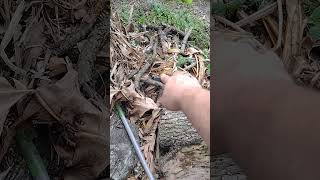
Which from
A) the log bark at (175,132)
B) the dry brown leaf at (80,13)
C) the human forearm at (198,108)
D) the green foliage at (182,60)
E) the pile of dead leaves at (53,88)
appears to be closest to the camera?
the human forearm at (198,108)

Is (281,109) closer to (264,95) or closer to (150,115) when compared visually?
(264,95)

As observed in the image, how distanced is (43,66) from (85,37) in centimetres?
13

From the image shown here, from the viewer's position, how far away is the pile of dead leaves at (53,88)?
942 mm

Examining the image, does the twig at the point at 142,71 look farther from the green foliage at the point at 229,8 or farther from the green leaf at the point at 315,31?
the green leaf at the point at 315,31

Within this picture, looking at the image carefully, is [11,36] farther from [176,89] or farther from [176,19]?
[176,19]

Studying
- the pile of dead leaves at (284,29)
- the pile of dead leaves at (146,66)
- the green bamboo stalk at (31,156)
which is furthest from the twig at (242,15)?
A: the green bamboo stalk at (31,156)

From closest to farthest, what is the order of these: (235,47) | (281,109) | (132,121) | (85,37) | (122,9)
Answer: (281,109), (235,47), (85,37), (132,121), (122,9)

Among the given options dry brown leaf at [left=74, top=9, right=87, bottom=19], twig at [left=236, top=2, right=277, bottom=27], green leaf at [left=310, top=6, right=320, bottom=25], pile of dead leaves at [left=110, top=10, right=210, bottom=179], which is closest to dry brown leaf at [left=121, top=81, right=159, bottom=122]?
pile of dead leaves at [left=110, top=10, right=210, bottom=179]

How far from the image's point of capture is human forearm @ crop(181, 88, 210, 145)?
831mm

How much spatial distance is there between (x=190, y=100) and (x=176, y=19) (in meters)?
0.49

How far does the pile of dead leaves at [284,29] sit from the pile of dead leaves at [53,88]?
0.32 m

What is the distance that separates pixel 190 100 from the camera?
92 cm

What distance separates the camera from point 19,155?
36.9 inches

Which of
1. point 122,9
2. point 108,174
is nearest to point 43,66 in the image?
point 108,174
